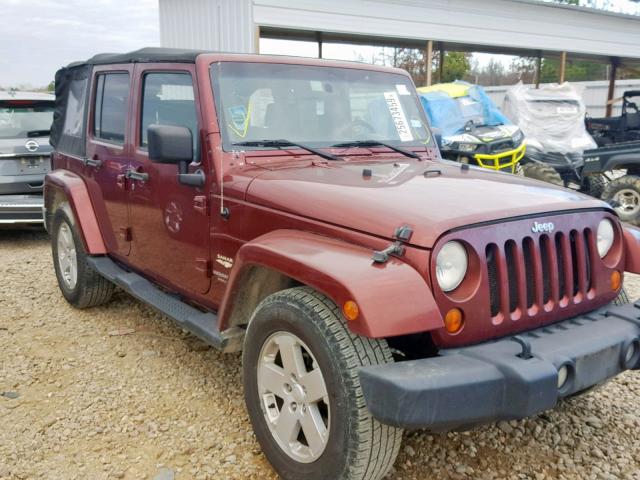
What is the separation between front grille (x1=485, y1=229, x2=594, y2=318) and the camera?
7.54 feet

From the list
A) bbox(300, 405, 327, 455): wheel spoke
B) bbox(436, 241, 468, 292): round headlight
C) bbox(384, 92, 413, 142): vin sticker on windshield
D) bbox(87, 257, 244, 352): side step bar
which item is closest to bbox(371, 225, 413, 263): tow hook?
bbox(436, 241, 468, 292): round headlight

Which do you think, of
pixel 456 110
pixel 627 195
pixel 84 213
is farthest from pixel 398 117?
pixel 456 110

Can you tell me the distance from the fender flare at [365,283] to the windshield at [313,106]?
1.02 meters

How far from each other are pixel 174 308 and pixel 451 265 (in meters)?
1.87

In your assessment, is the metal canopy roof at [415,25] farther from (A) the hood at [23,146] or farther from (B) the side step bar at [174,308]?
(B) the side step bar at [174,308]

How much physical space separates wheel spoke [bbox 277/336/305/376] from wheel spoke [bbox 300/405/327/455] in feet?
0.52

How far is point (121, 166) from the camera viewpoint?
13.1ft

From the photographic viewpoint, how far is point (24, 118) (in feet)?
23.8

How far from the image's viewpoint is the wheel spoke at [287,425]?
2455 millimetres

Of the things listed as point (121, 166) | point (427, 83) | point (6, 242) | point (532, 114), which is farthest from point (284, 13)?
point (121, 166)

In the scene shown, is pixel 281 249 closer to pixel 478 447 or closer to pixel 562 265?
pixel 562 265

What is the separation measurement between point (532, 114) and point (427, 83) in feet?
9.77

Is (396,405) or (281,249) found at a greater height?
(281,249)

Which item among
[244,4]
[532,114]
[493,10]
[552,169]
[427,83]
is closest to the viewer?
[552,169]
